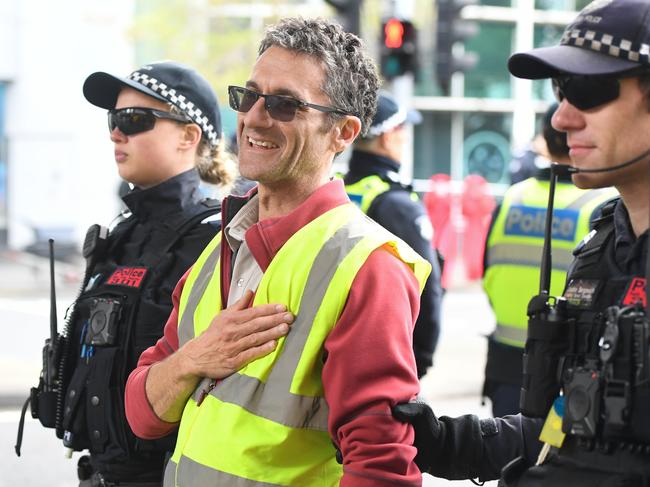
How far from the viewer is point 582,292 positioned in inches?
102

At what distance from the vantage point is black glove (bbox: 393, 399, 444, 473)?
2.66 meters

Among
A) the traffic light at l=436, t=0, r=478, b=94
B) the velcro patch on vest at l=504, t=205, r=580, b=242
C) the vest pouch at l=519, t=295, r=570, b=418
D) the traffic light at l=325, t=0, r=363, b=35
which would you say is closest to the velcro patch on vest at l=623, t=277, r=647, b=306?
the vest pouch at l=519, t=295, r=570, b=418

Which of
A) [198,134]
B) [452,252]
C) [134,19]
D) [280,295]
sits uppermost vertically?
[134,19]

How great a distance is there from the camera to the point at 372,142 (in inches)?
240

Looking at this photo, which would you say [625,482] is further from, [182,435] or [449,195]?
[449,195]

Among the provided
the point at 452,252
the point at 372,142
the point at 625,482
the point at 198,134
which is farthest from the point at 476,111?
the point at 625,482

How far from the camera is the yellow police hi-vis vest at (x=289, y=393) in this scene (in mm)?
2680

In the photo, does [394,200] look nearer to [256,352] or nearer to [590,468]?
[256,352]

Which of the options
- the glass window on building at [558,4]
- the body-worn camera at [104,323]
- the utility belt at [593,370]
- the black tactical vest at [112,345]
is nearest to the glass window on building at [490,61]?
the glass window on building at [558,4]

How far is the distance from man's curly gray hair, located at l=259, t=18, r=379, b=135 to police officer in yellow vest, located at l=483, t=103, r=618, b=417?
242 centimetres

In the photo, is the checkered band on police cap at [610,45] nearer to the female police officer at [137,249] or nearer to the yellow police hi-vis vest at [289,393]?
the yellow police hi-vis vest at [289,393]

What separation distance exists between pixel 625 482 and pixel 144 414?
1.25 meters

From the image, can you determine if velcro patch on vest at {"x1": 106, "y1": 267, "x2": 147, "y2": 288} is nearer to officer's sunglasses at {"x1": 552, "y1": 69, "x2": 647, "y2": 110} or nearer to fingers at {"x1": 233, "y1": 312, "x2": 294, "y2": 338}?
fingers at {"x1": 233, "y1": 312, "x2": 294, "y2": 338}

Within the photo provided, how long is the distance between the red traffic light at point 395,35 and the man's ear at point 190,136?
918 centimetres
